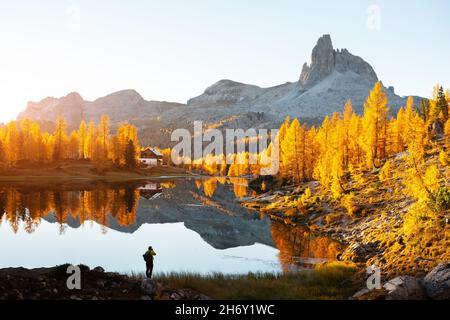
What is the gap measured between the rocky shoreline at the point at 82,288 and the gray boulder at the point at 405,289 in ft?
29.7

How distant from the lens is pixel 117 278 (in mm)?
18422

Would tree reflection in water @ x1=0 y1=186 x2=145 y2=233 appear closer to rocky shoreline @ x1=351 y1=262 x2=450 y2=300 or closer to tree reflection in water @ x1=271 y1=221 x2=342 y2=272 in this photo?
tree reflection in water @ x1=271 y1=221 x2=342 y2=272

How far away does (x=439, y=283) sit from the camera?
17094 mm

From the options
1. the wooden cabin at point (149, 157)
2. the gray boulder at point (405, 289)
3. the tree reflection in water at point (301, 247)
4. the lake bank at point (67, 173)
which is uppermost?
the wooden cabin at point (149, 157)

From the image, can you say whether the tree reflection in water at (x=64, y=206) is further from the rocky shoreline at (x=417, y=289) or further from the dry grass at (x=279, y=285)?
the rocky shoreline at (x=417, y=289)

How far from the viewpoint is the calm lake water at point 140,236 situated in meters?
30.9

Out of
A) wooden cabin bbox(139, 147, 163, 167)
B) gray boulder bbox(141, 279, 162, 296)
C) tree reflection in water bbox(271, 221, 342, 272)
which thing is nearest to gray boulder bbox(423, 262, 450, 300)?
tree reflection in water bbox(271, 221, 342, 272)

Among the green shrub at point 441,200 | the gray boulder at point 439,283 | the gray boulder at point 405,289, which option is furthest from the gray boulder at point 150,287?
the green shrub at point 441,200

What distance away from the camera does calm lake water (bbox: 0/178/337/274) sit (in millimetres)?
30938

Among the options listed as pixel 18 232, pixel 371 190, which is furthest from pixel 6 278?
pixel 371 190

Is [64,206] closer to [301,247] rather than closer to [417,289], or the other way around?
[301,247]

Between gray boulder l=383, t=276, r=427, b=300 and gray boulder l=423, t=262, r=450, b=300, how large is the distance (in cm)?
36

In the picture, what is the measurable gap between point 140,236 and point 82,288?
1077 inches
